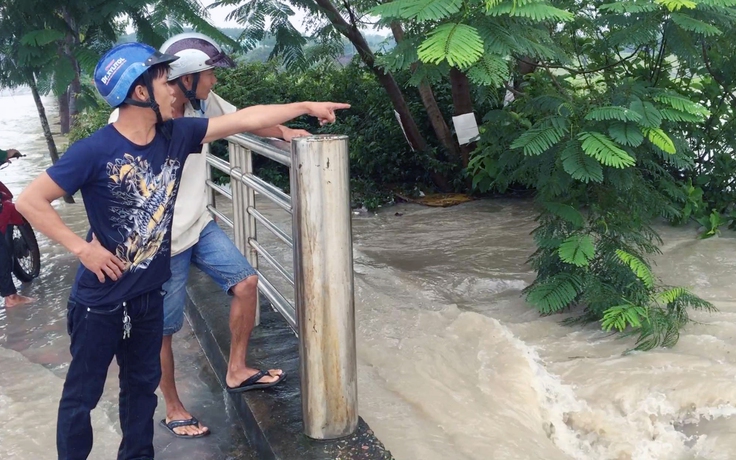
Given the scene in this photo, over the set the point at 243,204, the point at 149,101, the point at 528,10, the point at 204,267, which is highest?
the point at 528,10

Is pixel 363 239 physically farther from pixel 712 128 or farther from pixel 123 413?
pixel 123 413

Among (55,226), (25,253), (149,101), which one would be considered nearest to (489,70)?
(149,101)

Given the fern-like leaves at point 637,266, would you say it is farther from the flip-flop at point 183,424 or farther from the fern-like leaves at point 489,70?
the flip-flop at point 183,424

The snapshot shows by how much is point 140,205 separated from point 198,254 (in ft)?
2.43

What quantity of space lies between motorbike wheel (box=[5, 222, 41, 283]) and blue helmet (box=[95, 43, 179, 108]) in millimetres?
3614

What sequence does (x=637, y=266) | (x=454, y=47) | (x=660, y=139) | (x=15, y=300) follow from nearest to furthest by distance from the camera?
(x=454, y=47)
(x=660, y=139)
(x=637, y=266)
(x=15, y=300)

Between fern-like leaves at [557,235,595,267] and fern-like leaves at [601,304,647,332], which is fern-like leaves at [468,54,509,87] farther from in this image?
fern-like leaves at [601,304,647,332]

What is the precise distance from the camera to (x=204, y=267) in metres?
3.24

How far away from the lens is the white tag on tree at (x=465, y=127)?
808cm

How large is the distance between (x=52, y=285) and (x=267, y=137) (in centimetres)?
326

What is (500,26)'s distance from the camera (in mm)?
3516

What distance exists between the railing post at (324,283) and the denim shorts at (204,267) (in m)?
0.61

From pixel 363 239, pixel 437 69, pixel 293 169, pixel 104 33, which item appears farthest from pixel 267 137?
pixel 363 239

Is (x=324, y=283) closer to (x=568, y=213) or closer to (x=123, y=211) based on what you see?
(x=123, y=211)
